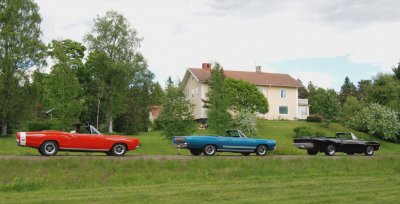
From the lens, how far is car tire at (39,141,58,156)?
2019cm

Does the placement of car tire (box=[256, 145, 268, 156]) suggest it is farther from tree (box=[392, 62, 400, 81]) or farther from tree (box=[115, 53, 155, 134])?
tree (box=[392, 62, 400, 81])

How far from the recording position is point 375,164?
76.9ft

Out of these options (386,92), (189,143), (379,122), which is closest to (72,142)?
(189,143)

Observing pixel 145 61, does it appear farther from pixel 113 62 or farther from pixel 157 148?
pixel 157 148

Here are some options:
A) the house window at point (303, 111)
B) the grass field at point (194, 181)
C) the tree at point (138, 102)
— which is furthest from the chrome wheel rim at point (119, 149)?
the house window at point (303, 111)

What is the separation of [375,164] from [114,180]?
13.1 meters

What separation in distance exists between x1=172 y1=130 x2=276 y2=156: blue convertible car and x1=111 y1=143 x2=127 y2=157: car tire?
254 centimetres

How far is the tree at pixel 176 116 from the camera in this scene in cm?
3725

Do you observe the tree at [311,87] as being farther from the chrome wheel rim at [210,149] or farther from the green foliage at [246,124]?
the chrome wheel rim at [210,149]

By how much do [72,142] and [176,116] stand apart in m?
17.1

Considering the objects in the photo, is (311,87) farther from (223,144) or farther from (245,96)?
(223,144)

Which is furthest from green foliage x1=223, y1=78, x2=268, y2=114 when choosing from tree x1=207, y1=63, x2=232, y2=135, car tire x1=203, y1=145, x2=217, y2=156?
car tire x1=203, y1=145, x2=217, y2=156

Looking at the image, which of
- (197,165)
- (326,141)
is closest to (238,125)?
(326,141)

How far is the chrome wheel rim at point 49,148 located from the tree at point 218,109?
1901cm
